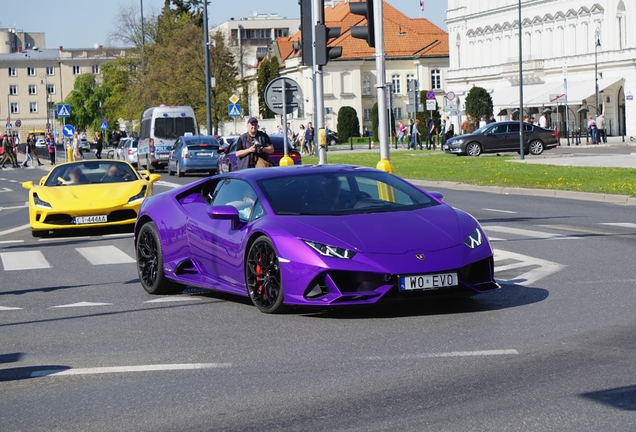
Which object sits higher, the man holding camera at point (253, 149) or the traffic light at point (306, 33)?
the traffic light at point (306, 33)

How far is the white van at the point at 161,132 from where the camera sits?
50.3 m

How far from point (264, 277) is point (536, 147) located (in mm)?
43842

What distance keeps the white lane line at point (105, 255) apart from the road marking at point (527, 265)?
4.79m

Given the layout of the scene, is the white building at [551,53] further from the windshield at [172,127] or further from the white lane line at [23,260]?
the white lane line at [23,260]

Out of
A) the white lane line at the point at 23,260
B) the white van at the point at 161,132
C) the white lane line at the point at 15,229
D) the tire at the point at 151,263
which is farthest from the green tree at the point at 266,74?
the tire at the point at 151,263

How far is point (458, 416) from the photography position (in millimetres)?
5773

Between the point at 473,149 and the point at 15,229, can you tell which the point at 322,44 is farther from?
the point at 473,149

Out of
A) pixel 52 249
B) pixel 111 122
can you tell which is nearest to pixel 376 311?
pixel 52 249

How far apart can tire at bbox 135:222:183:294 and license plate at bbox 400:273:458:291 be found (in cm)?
314

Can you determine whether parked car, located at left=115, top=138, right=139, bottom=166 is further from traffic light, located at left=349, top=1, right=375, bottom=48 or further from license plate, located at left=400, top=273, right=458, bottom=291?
license plate, located at left=400, top=273, right=458, bottom=291

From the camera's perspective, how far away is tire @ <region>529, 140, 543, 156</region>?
52.0 metres

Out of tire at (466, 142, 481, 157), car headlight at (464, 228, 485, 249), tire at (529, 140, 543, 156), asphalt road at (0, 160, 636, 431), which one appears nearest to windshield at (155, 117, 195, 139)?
tire at (466, 142, 481, 157)

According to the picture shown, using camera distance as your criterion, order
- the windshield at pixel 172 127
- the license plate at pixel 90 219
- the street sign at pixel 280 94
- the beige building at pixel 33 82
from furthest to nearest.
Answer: the beige building at pixel 33 82 → the windshield at pixel 172 127 → the street sign at pixel 280 94 → the license plate at pixel 90 219

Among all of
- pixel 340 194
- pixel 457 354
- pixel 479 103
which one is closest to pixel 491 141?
pixel 479 103
